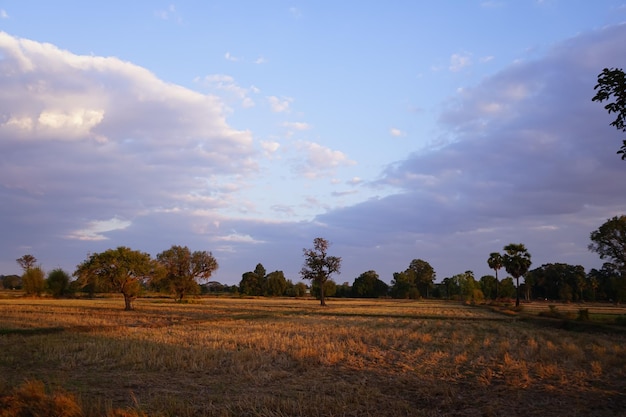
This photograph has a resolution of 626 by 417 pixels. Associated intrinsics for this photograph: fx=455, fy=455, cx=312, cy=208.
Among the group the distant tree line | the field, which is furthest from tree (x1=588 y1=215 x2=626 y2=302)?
the field

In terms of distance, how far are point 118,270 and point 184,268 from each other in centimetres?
3019

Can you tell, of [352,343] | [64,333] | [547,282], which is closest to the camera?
[352,343]

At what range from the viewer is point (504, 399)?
11227mm

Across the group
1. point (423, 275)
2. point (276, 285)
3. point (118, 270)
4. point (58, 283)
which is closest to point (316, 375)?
point (118, 270)

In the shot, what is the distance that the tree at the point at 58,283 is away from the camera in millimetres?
98312

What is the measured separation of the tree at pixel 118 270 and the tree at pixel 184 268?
24654 mm

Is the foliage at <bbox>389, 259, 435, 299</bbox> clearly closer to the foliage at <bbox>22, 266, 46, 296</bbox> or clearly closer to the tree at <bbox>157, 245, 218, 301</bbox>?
the tree at <bbox>157, 245, 218, 301</bbox>

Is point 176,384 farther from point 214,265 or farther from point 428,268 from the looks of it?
point 428,268

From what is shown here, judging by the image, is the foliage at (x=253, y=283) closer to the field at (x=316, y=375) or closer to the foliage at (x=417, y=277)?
the foliage at (x=417, y=277)

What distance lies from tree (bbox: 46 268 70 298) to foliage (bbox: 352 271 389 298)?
84807 mm

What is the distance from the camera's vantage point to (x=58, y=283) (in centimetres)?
9862

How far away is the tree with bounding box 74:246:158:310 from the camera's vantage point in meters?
50.5

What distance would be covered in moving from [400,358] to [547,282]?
432ft

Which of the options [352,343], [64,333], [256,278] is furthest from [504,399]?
[256,278]
